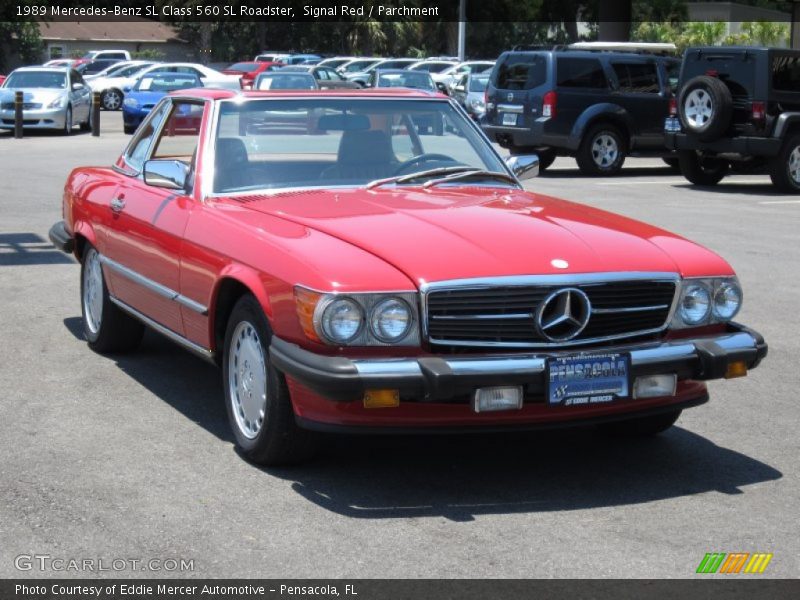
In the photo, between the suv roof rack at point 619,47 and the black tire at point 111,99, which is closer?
the suv roof rack at point 619,47

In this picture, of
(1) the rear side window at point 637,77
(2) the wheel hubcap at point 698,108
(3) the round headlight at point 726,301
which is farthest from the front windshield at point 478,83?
(3) the round headlight at point 726,301

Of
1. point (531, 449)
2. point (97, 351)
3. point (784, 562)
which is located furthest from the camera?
point (97, 351)

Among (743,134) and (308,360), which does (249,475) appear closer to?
(308,360)

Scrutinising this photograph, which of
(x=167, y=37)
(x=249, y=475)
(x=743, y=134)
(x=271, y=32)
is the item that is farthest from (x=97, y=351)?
(x=167, y=37)

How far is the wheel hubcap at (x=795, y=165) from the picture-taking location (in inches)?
753

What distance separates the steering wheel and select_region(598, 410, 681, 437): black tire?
1.59m

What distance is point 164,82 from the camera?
3194cm

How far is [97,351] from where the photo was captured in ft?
26.4

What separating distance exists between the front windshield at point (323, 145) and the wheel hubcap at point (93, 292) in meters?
1.56

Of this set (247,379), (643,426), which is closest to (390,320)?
(247,379)

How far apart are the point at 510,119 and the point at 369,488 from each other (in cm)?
1671

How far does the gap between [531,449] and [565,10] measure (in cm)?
7324

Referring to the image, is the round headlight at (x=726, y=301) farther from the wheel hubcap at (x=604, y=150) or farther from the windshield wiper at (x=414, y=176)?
the wheel hubcap at (x=604, y=150)

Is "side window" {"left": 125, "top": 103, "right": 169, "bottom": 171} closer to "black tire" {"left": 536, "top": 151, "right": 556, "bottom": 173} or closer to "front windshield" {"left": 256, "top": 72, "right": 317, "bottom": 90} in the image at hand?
"black tire" {"left": 536, "top": 151, "right": 556, "bottom": 173}
